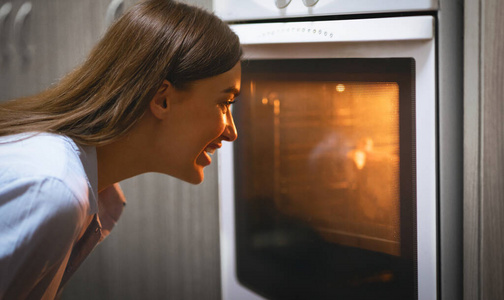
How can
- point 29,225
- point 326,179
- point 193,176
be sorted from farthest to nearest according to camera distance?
point 326,179
point 193,176
point 29,225

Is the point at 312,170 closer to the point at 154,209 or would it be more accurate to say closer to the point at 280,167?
→ the point at 280,167

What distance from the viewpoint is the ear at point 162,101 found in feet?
2.29

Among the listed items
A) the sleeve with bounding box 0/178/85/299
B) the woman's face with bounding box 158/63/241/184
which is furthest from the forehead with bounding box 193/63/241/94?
the sleeve with bounding box 0/178/85/299

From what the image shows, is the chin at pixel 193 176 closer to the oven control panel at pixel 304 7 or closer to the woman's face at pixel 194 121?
the woman's face at pixel 194 121

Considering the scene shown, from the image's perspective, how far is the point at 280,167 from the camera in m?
0.95

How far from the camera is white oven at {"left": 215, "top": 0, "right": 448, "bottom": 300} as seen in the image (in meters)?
0.77

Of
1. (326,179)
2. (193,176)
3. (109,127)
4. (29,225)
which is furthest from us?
(326,179)

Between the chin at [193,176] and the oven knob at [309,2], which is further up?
the oven knob at [309,2]

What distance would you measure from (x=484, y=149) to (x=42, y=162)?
59 centimetres

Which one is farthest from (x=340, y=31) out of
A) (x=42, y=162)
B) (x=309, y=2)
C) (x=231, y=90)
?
(x=42, y=162)

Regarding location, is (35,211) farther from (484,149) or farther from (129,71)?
(484,149)

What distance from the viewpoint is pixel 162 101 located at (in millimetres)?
713

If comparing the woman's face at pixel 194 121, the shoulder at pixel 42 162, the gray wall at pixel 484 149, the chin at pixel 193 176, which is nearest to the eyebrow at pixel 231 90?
the woman's face at pixel 194 121

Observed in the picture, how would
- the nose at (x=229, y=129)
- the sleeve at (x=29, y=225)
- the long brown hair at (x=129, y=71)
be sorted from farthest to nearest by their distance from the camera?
the nose at (x=229, y=129) → the long brown hair at (x=129, y=71) → the sleeve at (x=29, y=225)
